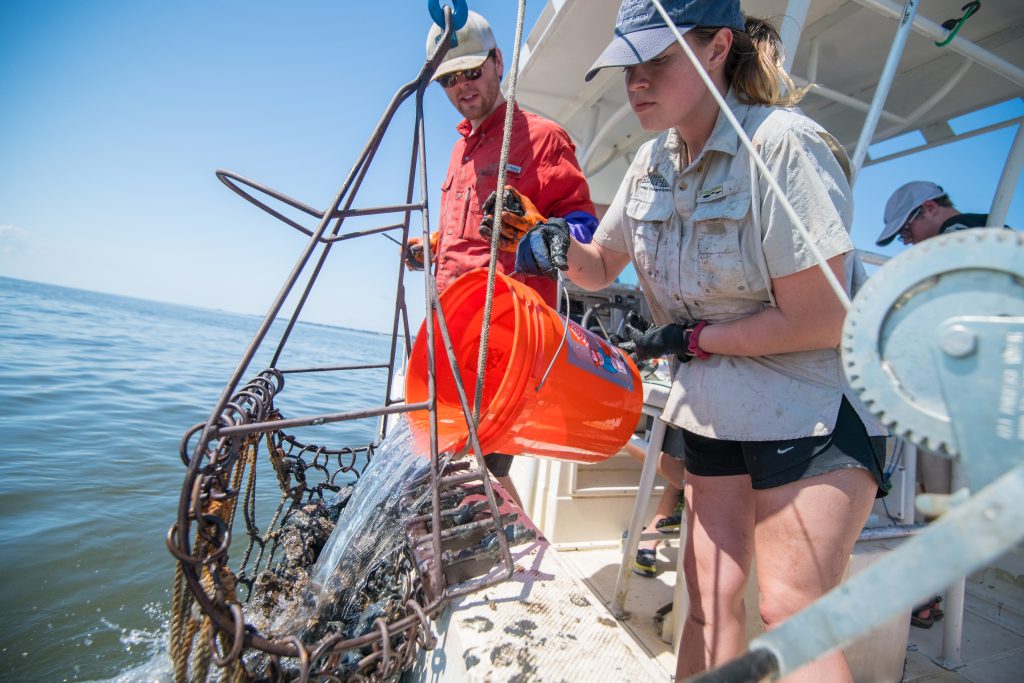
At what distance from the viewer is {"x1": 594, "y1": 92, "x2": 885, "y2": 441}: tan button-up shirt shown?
0.95m

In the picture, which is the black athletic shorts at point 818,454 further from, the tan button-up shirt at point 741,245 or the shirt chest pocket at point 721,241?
the shirt chest pocket at point 721,241

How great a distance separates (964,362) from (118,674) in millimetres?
3013

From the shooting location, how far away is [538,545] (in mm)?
1568

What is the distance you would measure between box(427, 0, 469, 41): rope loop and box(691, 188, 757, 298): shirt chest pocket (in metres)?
0.70

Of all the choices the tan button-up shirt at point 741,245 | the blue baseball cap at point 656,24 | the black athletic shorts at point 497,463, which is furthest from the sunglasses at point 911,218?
the black athletic shorts at point 497,463

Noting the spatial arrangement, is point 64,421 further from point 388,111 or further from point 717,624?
point 717,624

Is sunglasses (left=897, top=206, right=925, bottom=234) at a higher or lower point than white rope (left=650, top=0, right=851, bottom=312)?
higher

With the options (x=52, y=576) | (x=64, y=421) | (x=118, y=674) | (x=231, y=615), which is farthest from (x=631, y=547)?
(x=64, y=421)

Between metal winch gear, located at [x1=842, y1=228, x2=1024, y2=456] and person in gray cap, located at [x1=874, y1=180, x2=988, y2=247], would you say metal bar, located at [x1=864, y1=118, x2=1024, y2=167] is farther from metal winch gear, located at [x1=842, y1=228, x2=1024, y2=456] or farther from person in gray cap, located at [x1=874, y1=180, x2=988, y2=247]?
metal winch gear, located at [x1=842, y1=228, x2=1024, y2=456]

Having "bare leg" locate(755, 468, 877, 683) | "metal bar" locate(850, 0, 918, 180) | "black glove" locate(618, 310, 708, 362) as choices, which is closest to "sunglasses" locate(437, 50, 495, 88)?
"black glove" locate(618, 310, 708, 362)

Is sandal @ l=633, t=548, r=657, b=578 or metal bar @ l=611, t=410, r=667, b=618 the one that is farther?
sandal @ l=633, t=548, r=657, b=578

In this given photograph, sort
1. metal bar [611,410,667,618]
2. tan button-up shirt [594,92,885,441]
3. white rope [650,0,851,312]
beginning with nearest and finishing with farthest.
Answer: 1. white rope [650,0,851,312]
2. tan button-up shirt [594,92,885,441]
3. metal bar [611,410,667,618]

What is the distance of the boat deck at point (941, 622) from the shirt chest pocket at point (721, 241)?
1326mm

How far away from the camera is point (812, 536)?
959mm
